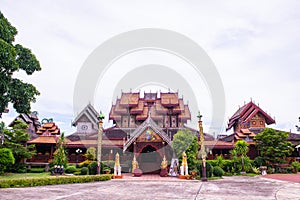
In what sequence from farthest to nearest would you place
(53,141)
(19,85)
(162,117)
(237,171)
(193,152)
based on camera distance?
(162,117)
(53,141)
(237,171)
(193,152)
(19,85)

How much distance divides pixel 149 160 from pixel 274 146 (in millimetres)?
11194

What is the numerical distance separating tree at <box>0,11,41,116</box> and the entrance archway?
34.1ft

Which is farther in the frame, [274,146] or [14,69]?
[274,146]

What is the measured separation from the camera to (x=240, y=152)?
20.7 meters

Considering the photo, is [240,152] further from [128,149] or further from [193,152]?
[128,149]

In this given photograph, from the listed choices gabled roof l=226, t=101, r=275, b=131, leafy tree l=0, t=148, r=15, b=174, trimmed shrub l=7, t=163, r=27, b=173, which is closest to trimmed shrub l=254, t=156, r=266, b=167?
gabled roof l=226, t=101, r=275, b=131

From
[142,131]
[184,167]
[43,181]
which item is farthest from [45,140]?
[184,167]

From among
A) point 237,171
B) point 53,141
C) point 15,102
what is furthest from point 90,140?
point 237,171

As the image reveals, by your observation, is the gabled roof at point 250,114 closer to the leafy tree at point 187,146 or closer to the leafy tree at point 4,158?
the leafy tree at point 187,146

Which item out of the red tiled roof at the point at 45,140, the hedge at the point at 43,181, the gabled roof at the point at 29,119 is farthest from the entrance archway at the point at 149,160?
the gabled roof at the point at 29,119

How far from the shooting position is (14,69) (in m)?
10.9

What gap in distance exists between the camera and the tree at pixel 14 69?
33.9 feet

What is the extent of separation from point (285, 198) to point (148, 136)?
12332 millimetres

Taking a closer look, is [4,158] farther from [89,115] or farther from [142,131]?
[89,115]
